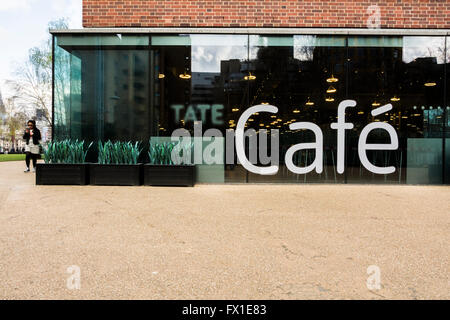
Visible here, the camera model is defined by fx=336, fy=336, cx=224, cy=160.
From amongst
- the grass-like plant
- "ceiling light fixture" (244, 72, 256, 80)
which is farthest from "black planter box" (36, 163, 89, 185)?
"ceiling light fixture" (244, 72, 256, 80)

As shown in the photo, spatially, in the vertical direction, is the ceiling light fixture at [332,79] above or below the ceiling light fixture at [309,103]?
above

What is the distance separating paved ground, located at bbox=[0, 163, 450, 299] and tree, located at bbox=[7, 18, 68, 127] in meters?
21.7

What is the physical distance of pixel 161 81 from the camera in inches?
341

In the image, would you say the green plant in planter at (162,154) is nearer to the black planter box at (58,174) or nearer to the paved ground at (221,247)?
the black planter box at (58,174)

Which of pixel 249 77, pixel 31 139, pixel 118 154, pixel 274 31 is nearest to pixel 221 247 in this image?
pixel 118 154

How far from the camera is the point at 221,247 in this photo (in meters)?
3.19

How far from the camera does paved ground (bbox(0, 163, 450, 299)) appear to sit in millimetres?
2234

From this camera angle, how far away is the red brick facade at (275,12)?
8641 mm

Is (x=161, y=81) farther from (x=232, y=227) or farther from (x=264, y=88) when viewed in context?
(x=232, y=227)

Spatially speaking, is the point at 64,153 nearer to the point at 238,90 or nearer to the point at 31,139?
the point at 31,139

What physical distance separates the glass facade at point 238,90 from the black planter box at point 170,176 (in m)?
0.89

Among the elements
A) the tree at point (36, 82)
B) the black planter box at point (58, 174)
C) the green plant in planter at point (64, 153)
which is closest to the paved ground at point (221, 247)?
the black planter box at point (58, 174)

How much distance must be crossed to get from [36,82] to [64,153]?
20925 millimetres
